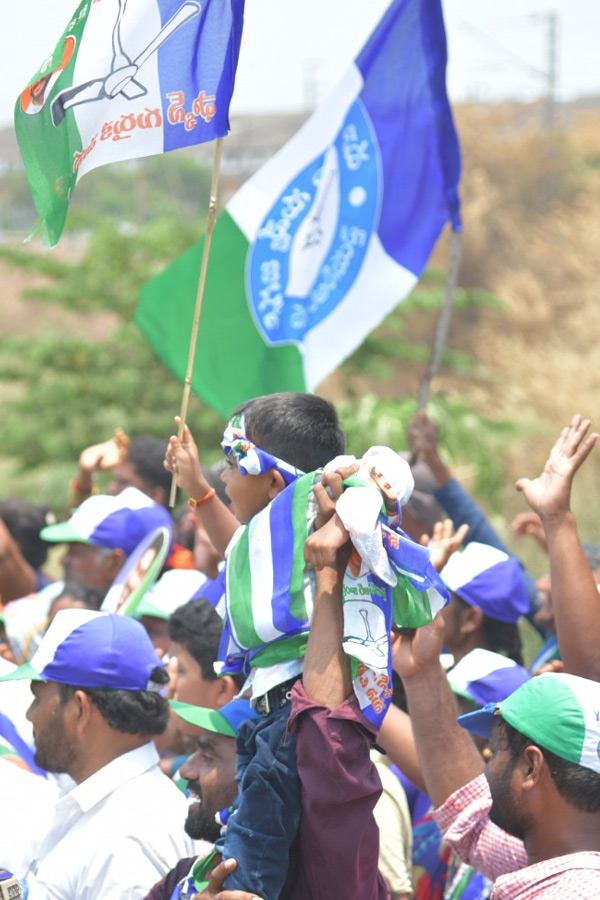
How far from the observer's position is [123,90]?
3811 millimetres

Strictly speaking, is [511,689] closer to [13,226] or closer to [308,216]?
[308,216]

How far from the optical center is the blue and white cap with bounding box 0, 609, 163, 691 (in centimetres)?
367

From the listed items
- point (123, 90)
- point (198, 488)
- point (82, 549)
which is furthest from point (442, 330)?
point (198, 488)

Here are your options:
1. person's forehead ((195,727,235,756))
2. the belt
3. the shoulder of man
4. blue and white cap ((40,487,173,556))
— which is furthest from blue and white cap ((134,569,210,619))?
the belt

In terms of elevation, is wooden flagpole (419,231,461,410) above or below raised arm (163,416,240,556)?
below

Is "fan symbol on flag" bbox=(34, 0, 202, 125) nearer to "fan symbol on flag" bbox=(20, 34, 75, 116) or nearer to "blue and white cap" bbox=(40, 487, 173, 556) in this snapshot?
"fan symbol on flag" bbox=(20, 34, 75, 116)

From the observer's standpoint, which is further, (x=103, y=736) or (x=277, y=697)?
(x=103, y=736)

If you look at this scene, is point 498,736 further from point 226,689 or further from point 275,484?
point 226,689

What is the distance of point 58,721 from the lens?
3.68 m

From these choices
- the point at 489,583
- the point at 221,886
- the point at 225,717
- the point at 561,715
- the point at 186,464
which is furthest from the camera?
the point at 489,583

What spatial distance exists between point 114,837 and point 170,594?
1.79m

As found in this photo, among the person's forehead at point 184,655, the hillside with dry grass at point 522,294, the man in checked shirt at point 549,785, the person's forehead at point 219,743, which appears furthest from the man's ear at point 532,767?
the hillside with dry grass at point 522,294

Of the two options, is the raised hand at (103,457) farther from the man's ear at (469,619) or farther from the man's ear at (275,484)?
the man's ear at (275,484)

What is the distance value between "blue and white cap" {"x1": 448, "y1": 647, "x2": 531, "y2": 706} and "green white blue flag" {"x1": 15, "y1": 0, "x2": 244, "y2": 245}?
1.85 metres
